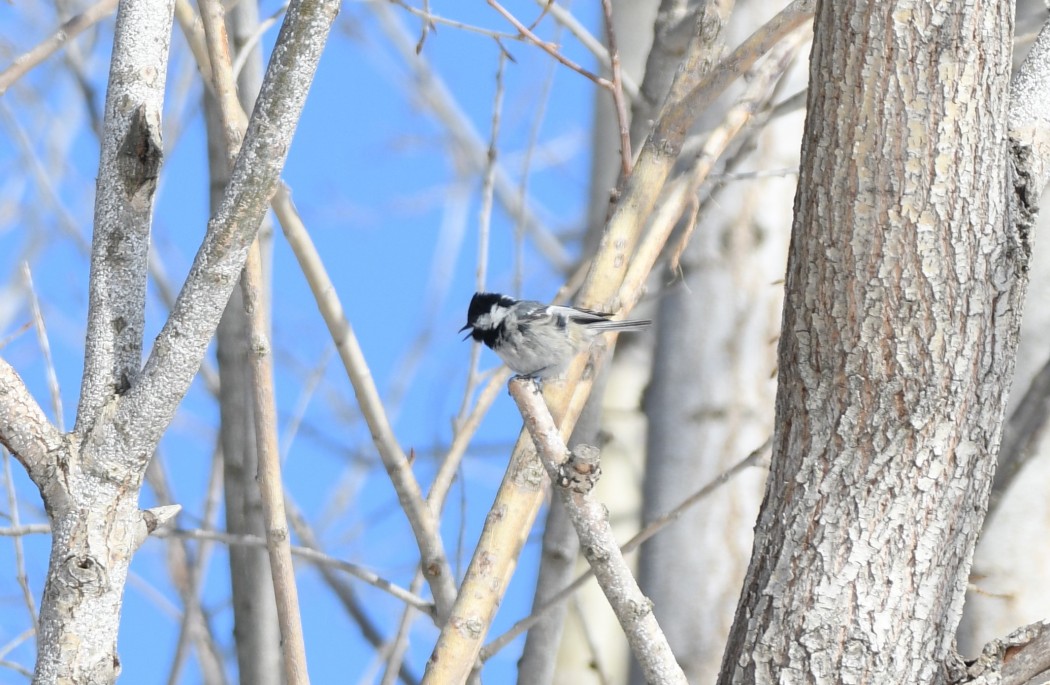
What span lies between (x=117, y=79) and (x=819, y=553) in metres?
1.62

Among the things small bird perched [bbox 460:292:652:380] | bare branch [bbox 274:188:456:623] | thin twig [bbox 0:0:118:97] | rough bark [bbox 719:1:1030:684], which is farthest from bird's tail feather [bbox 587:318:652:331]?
thin twig [bbox 0:0:118:97]

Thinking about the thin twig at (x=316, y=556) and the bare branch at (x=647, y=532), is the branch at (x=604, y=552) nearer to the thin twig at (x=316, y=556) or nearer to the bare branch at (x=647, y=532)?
the bare branch at (x=647, y=532)

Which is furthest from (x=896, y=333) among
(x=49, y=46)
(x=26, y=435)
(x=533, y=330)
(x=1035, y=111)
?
(x=49, y=46)

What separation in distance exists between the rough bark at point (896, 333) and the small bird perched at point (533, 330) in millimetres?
798

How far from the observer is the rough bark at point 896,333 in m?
2.01

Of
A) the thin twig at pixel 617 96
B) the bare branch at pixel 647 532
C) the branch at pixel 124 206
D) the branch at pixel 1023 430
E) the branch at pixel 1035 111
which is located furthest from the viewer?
the branch at pixel 1023 430

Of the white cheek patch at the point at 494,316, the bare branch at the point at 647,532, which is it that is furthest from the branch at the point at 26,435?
the white cheek patch at the point at 494,316

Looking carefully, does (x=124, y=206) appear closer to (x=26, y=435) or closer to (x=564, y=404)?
(x=26, y=435)

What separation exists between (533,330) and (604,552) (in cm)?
109

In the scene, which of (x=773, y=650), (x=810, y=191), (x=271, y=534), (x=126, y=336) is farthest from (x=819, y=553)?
(x=126, y=336)

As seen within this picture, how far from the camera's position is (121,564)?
1.79 meters

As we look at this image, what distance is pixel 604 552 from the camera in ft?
6.42

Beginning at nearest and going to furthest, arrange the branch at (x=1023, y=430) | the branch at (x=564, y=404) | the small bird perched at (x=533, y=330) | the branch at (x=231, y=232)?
1. the branch at (x=231, y=232)
2. the branch at (x=564, y=404)
3. the small bird perched at (x=533, y=330)
4. the branch at (x=1023, y=430)

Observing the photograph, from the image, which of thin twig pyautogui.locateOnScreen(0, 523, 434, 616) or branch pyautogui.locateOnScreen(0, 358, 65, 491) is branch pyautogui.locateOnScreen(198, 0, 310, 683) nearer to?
thin twig pyautogui.locateOnScreen(0, 523, 434, 616)
